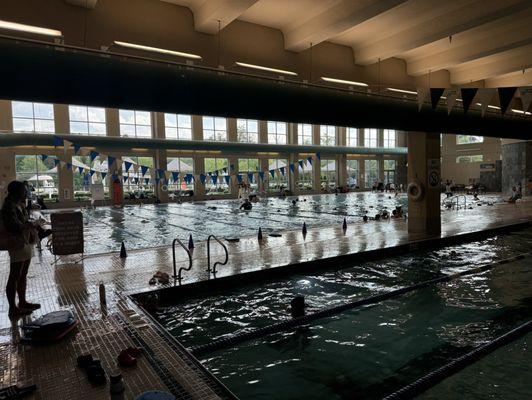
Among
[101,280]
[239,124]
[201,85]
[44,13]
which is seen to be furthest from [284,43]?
[239,124]

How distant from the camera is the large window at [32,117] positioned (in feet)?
72.0

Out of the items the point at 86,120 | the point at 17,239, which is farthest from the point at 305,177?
the point at 17,239

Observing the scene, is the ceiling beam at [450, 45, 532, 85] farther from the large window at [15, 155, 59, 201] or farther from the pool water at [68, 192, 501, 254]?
the large window at [15, 155, 59, 201]

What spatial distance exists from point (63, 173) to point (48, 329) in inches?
873

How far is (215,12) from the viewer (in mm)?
6465

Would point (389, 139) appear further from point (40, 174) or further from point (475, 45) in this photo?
point (40, 174)

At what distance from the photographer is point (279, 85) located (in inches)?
244

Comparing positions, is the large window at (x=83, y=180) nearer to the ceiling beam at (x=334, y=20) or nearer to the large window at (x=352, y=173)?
the ceiling beam at (x=334, y=20)

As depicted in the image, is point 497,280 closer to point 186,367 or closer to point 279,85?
point 279,85

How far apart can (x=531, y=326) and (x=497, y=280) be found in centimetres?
212

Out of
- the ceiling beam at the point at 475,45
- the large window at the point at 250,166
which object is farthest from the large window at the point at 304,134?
the ceiling beam at the point at 475,45

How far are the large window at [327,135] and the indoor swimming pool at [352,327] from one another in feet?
91.6

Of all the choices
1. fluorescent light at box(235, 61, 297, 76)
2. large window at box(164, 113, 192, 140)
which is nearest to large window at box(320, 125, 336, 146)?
large window at box(164, 113, 192, 140)

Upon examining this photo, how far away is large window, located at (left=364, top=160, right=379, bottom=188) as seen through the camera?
36.8 m
